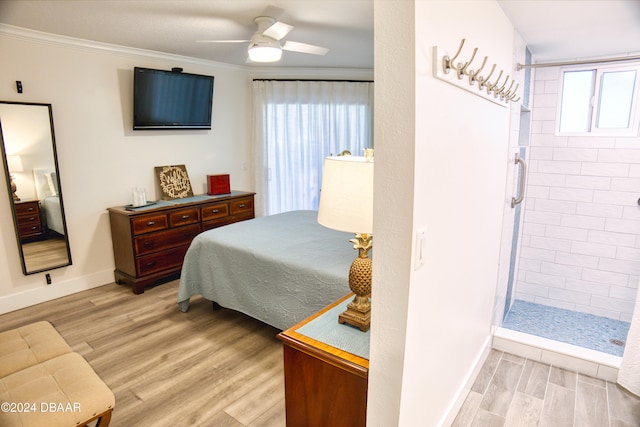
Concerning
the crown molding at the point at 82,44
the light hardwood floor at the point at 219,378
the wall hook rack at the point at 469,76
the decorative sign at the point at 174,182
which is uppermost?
the crown molding at the point at 82,44

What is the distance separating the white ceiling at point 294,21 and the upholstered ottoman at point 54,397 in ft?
7.31

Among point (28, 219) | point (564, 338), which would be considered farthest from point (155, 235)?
point (564, 338)

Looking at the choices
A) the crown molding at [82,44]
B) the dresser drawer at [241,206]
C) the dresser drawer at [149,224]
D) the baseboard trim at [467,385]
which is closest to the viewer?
the baseboard trim at [467,385]

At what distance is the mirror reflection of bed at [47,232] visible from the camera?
333 cm

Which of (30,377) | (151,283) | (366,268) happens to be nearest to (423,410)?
(366,268)

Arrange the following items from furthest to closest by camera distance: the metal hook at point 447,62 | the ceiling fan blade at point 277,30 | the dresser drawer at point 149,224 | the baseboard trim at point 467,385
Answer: the dresser drawer at point 149,224 < the ceiling fan blade at point 277,30 < the baseboard trim at point 467,385 < the metal hook at point 447,62

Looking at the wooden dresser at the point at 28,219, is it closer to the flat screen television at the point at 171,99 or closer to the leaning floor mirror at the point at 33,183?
the leaning floor mirror at the point at 33,183

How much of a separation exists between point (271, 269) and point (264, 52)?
1654mm

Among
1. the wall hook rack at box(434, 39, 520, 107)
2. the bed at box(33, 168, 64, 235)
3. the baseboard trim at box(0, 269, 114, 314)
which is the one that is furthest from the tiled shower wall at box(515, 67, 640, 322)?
the bed at box(33, 168, 64, 235)

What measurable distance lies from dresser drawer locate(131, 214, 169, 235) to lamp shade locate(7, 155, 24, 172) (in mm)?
986

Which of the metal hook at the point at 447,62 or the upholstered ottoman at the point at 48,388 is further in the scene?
the upholstered ottoman at the point at 48,388

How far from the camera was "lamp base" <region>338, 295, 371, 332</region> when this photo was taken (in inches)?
60.6

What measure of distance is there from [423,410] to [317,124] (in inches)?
162

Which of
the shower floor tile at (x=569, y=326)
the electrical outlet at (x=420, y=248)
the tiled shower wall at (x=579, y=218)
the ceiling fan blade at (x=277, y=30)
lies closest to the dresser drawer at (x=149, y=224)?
the ceiling fan blade at (x=277, y=30)
